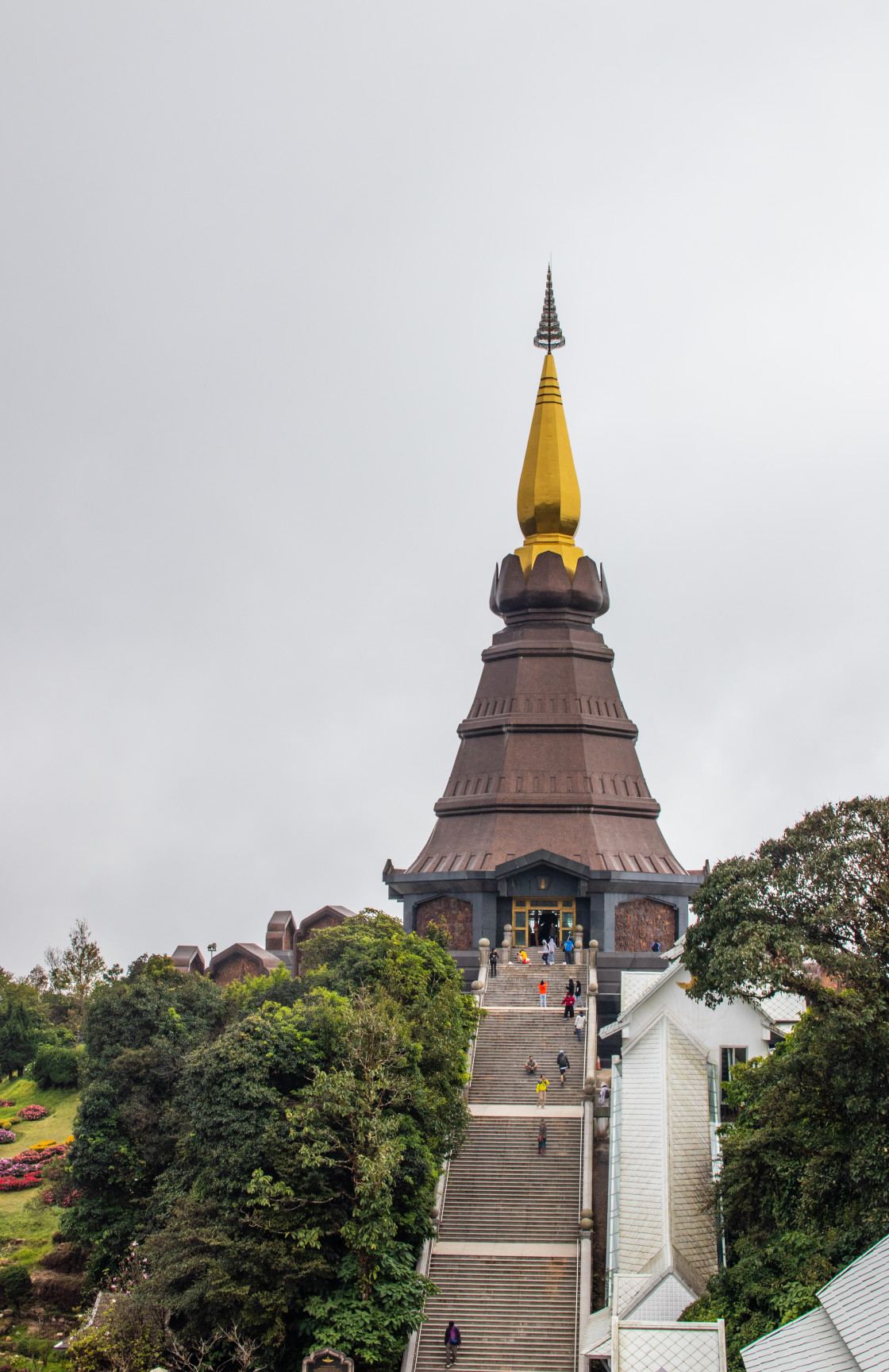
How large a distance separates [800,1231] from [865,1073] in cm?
350

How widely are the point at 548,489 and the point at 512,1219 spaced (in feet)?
87.2

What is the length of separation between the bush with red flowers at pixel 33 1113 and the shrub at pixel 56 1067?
200 centimetres

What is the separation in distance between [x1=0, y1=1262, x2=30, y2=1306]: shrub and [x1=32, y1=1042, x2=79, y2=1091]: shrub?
17.2 m

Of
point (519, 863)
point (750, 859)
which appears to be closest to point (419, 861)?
point (519, 863)

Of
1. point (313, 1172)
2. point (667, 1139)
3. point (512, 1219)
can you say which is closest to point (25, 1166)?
point (512, 1219)

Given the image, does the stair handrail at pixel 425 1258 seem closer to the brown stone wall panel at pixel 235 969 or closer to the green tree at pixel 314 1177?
the green tree at pixel 314 1177

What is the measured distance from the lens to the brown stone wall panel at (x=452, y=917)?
41.2 metres

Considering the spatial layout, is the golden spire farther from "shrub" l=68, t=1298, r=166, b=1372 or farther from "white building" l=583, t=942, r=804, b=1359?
"shrub" l=68, t=1298, r=166, b=1372

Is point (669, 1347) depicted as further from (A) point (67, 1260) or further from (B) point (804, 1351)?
(A) point (67, 1260)

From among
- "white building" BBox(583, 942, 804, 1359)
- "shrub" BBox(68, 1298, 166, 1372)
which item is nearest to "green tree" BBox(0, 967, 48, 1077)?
"shrub" BBox(68, 1298, 166, 1372)

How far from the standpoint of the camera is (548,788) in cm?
4312

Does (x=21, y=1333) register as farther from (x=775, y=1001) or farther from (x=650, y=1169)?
(x=775, y=1001)

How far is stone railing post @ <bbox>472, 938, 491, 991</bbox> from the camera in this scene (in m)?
37.1

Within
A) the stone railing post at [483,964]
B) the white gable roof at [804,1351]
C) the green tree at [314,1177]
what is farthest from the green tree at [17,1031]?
the white gable roof at [804,1351]
